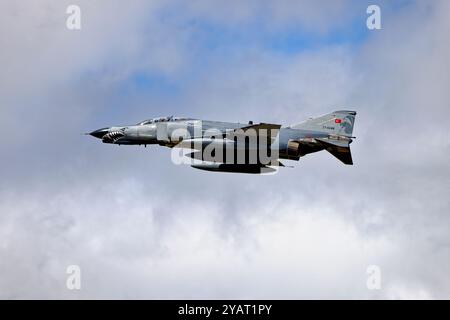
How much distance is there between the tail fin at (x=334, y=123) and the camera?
247ft

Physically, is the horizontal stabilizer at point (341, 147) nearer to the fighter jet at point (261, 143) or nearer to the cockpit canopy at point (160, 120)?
the fighter jet at point (261, 143)

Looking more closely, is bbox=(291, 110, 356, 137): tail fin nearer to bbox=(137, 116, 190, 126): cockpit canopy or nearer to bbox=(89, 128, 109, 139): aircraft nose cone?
bbox=(137, 116, 190, 126): cockpit canopy

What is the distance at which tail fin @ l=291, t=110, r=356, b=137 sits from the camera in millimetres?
75312

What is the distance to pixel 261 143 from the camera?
74.6 meters

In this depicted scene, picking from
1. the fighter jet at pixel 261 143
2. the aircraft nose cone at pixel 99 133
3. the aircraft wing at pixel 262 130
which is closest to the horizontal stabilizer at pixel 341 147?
the fighter jet at pixel 261 143

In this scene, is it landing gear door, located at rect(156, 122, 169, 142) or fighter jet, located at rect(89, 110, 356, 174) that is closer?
fighter jet, located at rect(89, 110, 356, 174)

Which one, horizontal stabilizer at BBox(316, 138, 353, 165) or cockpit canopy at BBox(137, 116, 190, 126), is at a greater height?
cockpit canopy at BBox(137, 116, 190, 126)

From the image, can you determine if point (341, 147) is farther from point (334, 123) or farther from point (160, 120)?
point (160, 120)

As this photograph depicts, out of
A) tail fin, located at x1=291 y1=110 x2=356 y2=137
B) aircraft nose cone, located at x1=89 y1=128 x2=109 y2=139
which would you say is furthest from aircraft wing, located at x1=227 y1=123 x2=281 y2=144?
aircraft nose cone, located at x1=89 y1=128 x2=109 y2=139

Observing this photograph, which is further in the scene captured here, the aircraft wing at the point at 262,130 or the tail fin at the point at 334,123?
the tail fin at the point at 334,123
